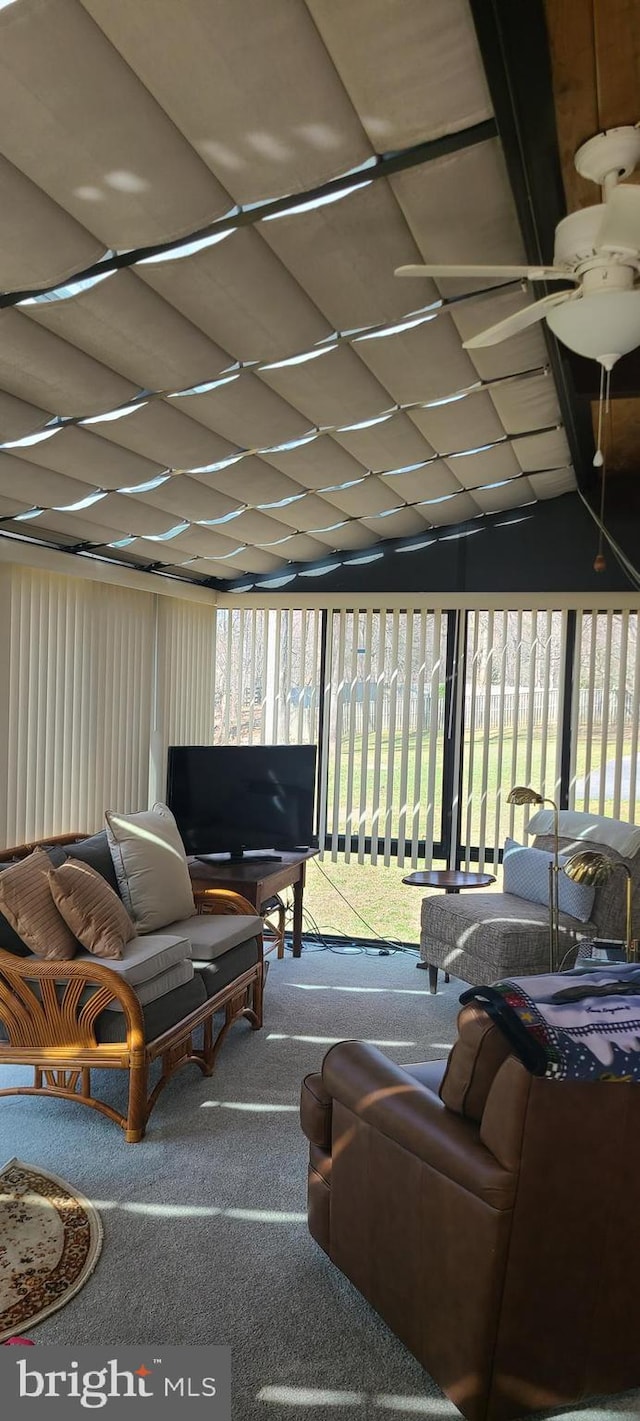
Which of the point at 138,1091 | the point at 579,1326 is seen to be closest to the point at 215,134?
the point at 579,1326

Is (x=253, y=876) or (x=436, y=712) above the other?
(x=436, y=712)

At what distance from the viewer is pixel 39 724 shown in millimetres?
5082

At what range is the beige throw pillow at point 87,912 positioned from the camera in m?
3.88

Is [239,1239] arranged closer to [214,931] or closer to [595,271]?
[214,931]

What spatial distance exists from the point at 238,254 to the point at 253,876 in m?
3.48

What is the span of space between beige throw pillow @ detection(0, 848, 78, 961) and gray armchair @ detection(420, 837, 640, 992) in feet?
7.23

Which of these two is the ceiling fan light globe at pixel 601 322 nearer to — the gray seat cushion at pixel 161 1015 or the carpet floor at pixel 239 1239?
the carpet floor at pixel 239 1239

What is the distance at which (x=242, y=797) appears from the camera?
603cm

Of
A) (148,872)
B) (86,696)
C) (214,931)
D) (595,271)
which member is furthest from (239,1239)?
(86,696)

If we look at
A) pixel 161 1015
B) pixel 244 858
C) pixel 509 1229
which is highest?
pixel 244 858

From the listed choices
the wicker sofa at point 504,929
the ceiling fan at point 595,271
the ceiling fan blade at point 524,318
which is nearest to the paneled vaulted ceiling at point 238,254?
the ceiling fan at point 595,271

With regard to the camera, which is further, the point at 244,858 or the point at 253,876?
the point at 244,858

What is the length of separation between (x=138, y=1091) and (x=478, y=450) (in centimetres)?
334

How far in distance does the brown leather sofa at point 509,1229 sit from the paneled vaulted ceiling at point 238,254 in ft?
6.45
